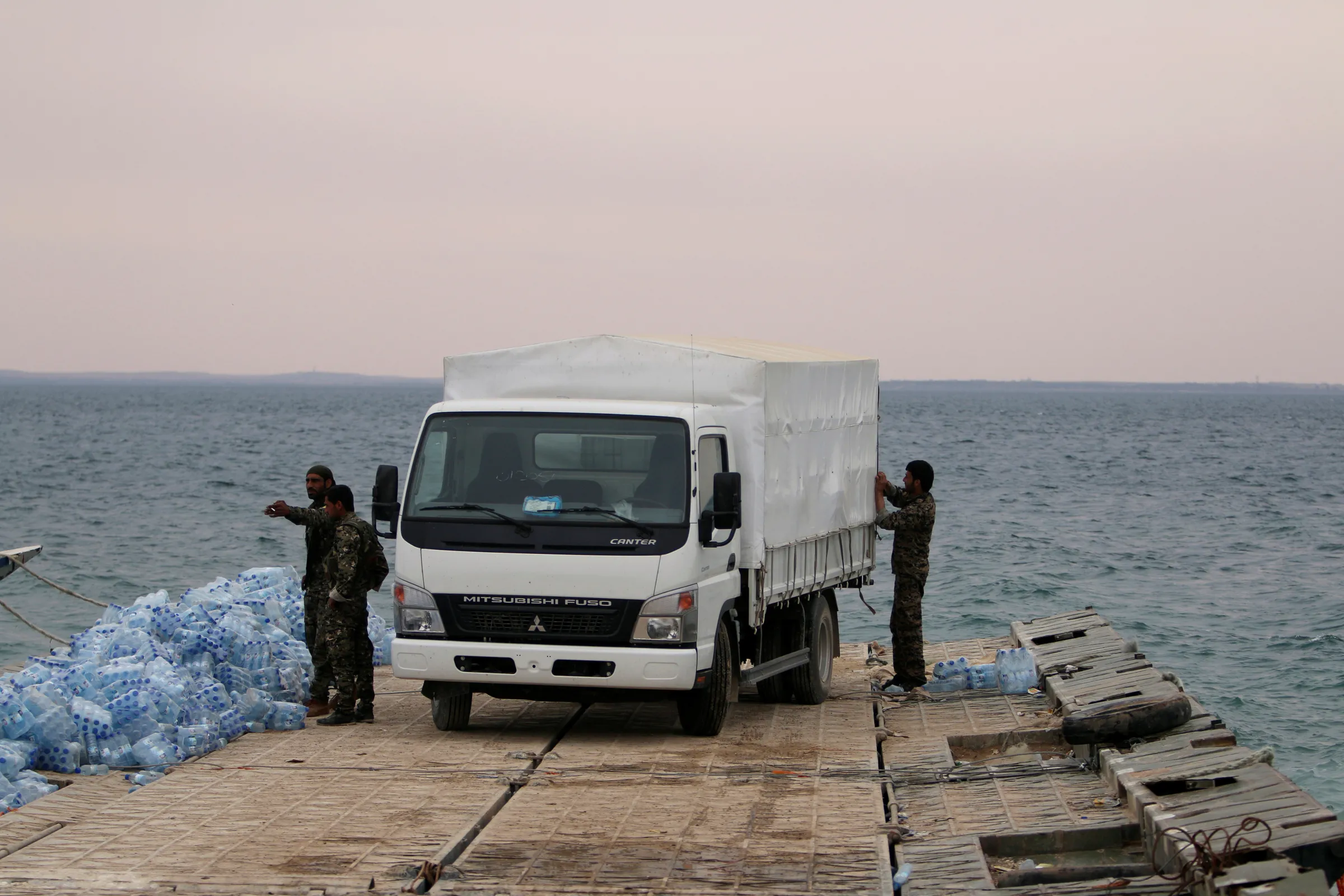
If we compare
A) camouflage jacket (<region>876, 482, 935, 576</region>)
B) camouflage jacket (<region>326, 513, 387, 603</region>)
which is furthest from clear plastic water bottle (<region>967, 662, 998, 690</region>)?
camouflage jacket (<region>326, 513, 387, 603</region>)

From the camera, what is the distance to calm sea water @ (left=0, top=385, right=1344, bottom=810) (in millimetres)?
22531

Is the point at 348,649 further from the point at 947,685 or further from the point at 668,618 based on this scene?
the point at 947,685

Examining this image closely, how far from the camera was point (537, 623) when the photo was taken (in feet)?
36.4

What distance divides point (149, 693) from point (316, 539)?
6.67 ft

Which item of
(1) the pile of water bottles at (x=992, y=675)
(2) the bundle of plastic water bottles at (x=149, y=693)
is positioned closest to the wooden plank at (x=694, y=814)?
(1) the pile of water bottles at (x=992, y=675)

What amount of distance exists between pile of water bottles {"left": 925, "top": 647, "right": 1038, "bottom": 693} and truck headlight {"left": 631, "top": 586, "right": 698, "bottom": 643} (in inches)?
168

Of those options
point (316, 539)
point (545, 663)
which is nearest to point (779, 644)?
point (545, 663)

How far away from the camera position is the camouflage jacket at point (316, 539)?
12477mm

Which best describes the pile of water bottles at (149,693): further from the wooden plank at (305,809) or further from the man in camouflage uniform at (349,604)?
the man in camouflage uniform at (349,604)

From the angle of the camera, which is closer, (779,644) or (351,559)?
(351,559)

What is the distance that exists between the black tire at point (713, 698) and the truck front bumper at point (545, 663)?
446mm

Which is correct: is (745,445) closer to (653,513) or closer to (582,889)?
(653,513)

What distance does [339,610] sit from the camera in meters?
12.1

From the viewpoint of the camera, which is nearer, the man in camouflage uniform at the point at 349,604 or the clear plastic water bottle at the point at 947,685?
the man in camouflage uniform at the point at 349,604
